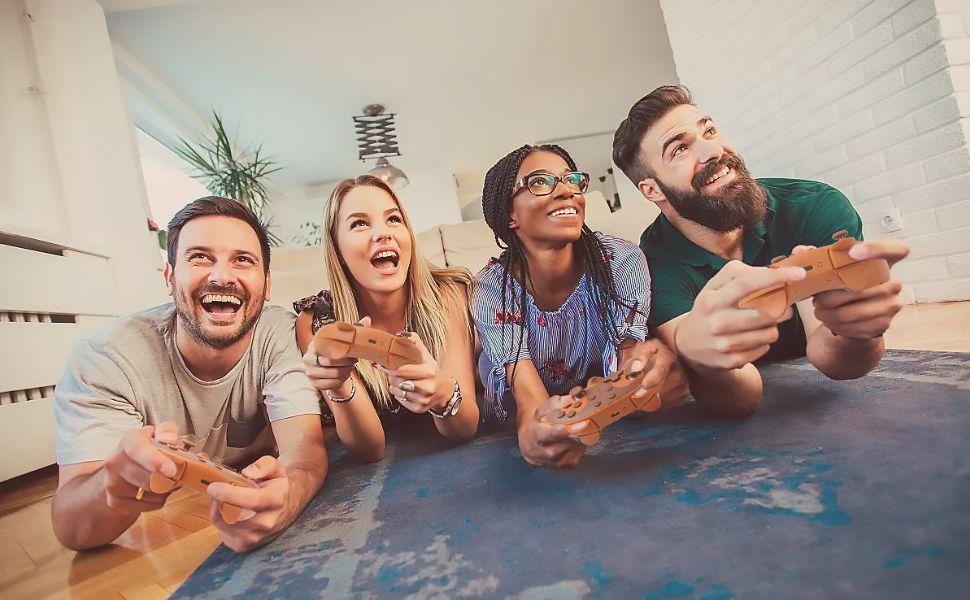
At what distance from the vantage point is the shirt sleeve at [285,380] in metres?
1.28

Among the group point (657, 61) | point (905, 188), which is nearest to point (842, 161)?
point (905, 188)

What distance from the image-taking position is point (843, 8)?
7.73ft

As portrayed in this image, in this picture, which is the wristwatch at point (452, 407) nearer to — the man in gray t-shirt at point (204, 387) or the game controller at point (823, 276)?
the man in gray t-shirt at point (204, 387)

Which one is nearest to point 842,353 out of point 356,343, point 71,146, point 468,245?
point 356,343

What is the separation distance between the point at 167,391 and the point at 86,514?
32 centimetres

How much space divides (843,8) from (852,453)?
241cm

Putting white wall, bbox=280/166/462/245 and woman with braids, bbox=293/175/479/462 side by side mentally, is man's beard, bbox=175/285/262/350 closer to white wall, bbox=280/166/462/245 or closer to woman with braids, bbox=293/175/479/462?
woman with braids, bbox=293/175/479/462

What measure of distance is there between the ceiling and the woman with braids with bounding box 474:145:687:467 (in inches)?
141

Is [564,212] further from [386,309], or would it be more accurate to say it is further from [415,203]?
[415,203]

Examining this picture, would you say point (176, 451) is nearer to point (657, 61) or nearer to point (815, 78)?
point (815, 78)

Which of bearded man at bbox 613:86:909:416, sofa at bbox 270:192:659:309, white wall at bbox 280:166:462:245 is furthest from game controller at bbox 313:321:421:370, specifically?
white wall at bbox 280:166:462:245

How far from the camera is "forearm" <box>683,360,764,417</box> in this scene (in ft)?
3.49

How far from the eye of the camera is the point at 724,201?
1.29 m

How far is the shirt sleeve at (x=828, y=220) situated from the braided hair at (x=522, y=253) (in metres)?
0.54
